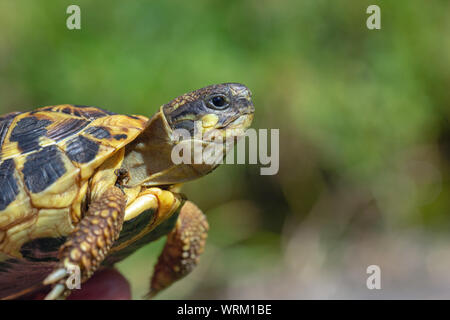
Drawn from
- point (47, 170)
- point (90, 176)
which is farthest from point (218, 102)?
point (47, 170)

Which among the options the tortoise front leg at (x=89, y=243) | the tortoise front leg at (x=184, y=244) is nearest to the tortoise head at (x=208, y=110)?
the tortoise front leg at (x=89, y=243)

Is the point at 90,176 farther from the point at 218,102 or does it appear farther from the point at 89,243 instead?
the point at 218,102

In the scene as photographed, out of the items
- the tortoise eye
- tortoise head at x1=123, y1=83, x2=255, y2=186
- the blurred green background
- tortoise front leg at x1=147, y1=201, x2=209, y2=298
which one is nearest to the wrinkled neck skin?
tortoise head at x1=123, y1=83, x2=255, y2=186

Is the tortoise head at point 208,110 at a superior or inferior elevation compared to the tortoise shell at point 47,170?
superior

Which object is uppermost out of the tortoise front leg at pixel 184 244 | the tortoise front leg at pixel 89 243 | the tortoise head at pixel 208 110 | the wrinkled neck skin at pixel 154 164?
the tortoise head at pixel 208 110

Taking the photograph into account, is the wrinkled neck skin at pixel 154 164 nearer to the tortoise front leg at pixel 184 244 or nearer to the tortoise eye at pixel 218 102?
the tortoise eye at pixel 218 102

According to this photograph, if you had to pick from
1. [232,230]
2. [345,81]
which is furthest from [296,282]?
[345,81]

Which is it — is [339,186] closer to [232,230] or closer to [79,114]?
[232,230]
